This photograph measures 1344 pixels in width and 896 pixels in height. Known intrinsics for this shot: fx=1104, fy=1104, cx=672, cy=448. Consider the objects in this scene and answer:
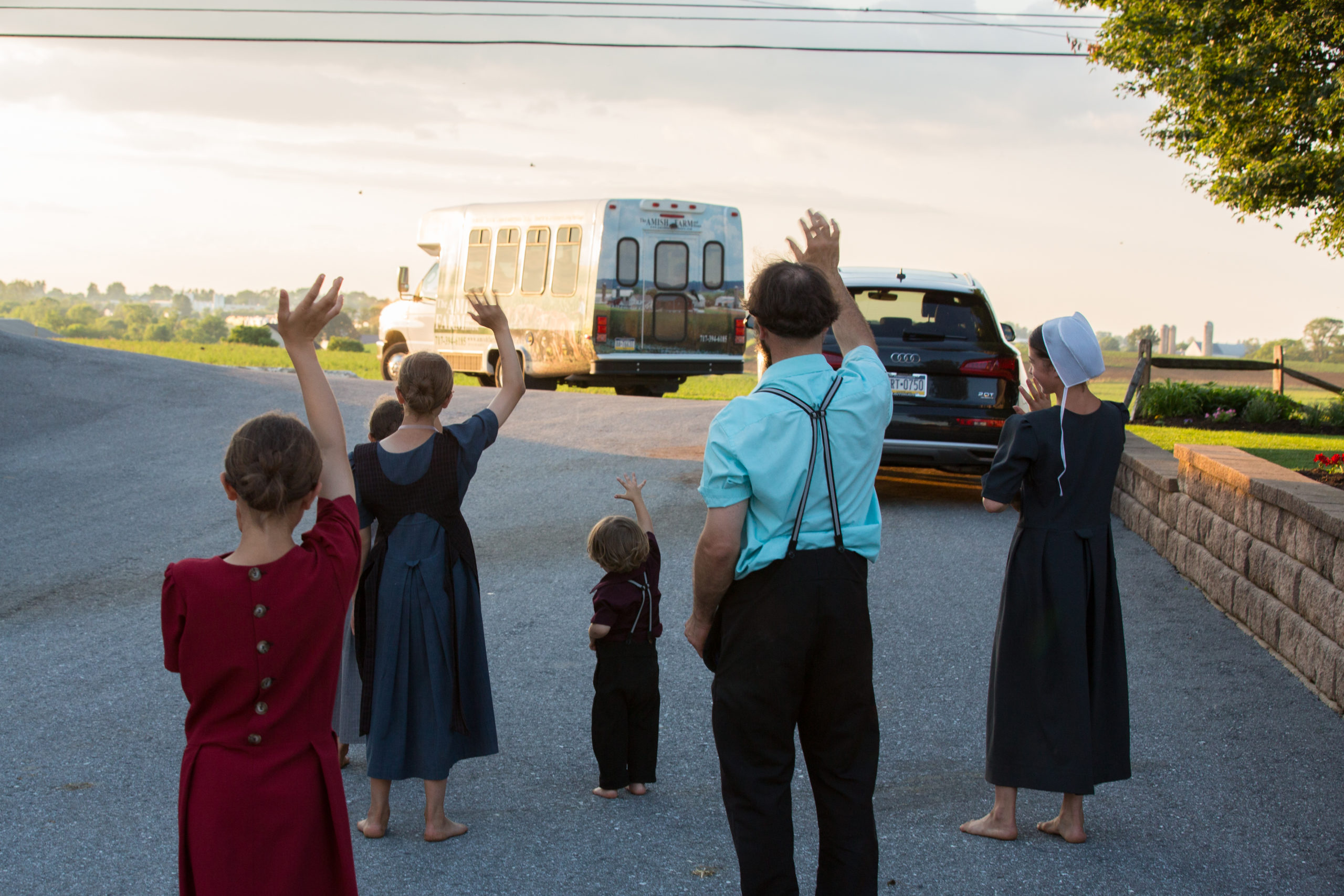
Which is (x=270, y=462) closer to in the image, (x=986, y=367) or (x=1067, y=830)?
(x=1067, y=830)

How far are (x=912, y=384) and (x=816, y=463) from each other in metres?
6.81

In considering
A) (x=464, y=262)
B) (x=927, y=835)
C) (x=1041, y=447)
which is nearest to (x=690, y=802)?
(x=927, y=835)

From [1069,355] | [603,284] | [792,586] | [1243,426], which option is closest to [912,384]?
[1069,355]

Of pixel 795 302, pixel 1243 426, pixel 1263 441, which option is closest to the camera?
pixel 795 302

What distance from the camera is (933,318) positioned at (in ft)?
31.0

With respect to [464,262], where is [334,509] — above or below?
below

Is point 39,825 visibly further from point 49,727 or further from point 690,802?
point 690,802

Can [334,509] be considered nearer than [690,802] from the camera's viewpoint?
Yes

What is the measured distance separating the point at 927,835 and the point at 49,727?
373 cm

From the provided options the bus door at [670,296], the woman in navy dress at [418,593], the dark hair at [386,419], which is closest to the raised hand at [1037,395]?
the woman in navy dress at [418,593]

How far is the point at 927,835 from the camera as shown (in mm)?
3900

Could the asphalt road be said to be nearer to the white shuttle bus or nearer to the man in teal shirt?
the man in teal shirt

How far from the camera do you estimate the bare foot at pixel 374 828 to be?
387cm

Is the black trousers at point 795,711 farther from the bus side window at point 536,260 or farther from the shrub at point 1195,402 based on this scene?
the shrub at point 1195,402
